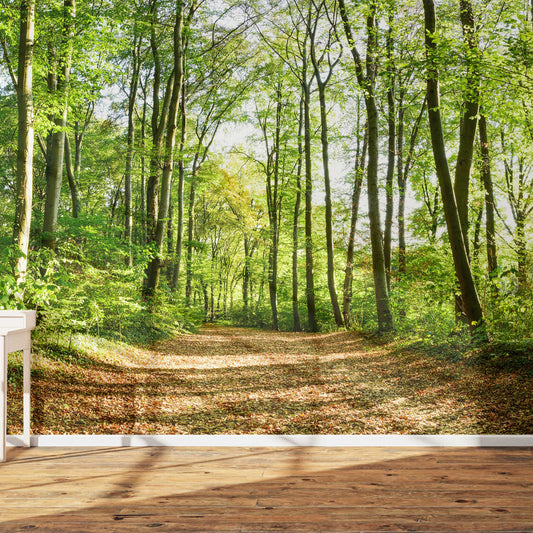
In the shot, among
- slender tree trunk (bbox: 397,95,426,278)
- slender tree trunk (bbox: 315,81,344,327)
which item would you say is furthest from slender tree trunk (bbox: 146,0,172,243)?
slender tree trunk (bbox: 397,95,426,278)

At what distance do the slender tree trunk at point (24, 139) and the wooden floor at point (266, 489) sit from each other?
69.8 inches

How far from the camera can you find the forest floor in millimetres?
3002

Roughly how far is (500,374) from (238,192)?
87.7 inches

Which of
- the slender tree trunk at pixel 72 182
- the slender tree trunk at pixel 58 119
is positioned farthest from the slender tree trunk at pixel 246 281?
the slender tree trunk at pixel 58 119

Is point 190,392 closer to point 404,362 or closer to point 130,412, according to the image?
point 130,412

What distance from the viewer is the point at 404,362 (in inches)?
136

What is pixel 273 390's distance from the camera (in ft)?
10.7

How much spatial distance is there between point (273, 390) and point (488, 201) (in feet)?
12.4

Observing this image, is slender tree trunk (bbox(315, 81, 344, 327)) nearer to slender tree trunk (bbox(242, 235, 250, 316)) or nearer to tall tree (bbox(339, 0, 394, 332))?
tall tree (bbox(339, 0, 394, 332))

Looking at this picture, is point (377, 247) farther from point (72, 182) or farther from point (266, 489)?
point (72, 182)

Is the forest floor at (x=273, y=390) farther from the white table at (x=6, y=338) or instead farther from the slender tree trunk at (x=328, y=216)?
the white table at (x=6, y=338)

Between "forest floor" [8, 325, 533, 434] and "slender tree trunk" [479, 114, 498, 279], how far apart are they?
1.61 m

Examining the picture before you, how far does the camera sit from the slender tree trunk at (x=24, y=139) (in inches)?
146

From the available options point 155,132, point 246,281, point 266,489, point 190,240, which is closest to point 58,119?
point 155,132
